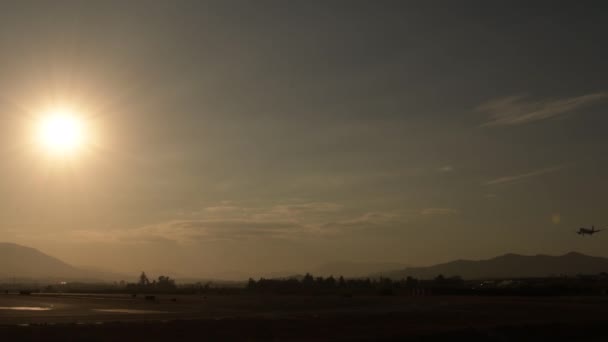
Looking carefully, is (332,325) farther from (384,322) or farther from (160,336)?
(160,336)

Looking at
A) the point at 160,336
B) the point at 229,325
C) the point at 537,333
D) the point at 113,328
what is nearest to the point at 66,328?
the point at 113,328

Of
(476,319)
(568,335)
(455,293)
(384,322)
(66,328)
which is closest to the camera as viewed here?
(66,328)

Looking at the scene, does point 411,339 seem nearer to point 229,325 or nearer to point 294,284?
point 229,325

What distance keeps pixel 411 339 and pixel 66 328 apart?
1601 cm

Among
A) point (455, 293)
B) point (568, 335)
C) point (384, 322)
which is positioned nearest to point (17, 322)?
point (384, 322)

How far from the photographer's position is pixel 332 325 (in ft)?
111

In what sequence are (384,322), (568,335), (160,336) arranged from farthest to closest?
(384,322) → (568,335) → (160,336)

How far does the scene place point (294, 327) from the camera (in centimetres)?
3253

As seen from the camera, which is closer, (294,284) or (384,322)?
(384,322)

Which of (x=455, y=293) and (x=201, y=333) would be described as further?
(x=455, y=293)

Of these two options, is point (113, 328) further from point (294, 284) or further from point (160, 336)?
point (294, 284)

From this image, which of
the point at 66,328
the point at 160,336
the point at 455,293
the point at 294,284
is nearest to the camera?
the point at 160,336

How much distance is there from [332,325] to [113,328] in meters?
11.0

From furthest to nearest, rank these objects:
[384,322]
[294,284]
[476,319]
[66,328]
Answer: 1. [294,284]
2. [476,319]
3. [384,322]
4. [66,328]
